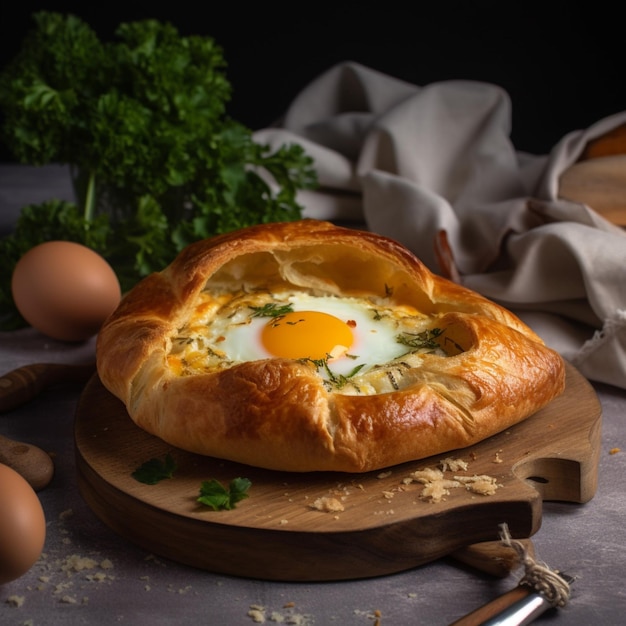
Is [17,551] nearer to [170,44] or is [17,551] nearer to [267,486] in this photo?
[267,486]

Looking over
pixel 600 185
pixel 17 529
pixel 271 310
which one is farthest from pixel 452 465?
pixel 600 185

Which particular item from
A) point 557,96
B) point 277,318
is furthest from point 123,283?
point 557,96

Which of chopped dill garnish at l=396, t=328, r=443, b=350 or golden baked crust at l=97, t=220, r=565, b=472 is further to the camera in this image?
chopped dill garnish at l=396, t=328, r=443, b=350

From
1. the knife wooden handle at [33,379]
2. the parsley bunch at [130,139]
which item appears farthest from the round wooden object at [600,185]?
the knife wooden handle at [33,379]

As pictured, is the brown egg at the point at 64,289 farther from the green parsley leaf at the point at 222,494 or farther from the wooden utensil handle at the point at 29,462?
the green parsley leaf at the point at 222,494

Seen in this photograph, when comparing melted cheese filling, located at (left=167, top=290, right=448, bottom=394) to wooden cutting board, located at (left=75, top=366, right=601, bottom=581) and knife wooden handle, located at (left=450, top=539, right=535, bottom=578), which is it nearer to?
wooden cutting board, located at (left=75, top=366, right=601, bottom=581)

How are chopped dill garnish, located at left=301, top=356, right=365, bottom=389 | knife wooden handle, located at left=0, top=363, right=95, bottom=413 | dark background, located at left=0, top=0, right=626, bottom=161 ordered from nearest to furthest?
chopped dill garnish, located at left=301, top=356, right=365, bottom=389
knife wooden handle, located at left=0, top=363, right=95, bottom=413
dark background, located at left=0, top=0, right=626, bottom=161

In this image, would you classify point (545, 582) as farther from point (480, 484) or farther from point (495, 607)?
point (480, 484)

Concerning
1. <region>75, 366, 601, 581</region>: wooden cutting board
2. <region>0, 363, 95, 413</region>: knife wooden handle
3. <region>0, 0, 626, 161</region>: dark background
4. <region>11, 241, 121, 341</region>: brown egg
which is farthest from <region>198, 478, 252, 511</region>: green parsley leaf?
<region>0, 0, 626, 161</region>: dark background
